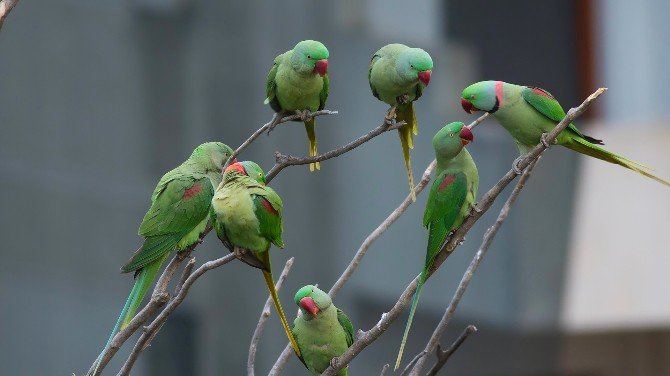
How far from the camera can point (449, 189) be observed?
2551 mm

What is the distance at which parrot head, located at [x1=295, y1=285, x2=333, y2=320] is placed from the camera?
261cm

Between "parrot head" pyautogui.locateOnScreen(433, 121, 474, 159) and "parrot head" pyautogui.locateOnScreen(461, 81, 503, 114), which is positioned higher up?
"parrot head" pyautogui.locateOnScreen(461, 81, 503, 114)

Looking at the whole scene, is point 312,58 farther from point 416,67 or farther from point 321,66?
point 416,67

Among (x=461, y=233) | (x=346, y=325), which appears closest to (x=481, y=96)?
(x=461, y=233)

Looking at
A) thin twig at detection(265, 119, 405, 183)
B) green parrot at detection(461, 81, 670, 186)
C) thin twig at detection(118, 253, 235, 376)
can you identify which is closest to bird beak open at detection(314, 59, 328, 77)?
thin twig at detection(265, 119, 405, 183)

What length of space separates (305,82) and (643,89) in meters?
5.24

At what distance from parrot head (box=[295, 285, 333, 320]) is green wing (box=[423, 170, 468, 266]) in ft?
1.02

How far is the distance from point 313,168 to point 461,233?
0.40 metres

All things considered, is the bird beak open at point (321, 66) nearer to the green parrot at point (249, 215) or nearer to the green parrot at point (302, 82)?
the green parrot at point (302, 82)

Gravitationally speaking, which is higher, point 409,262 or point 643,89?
point 643,89

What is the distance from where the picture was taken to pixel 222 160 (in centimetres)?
284

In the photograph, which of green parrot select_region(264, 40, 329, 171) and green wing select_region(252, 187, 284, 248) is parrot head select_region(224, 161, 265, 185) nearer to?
green wing select_region(252, 187, 284, 248)

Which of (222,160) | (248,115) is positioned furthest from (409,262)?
(222,160)

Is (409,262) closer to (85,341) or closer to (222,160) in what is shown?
(85,341)
